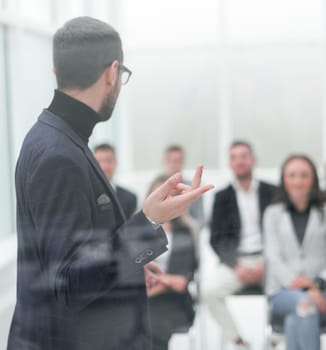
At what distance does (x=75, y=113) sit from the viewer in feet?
Result: 2.60

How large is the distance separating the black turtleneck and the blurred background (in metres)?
0.02

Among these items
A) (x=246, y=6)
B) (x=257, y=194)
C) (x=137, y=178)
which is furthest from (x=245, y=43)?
(x=137, y=178)

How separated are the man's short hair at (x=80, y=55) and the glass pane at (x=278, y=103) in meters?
0.53

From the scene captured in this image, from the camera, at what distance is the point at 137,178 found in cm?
100

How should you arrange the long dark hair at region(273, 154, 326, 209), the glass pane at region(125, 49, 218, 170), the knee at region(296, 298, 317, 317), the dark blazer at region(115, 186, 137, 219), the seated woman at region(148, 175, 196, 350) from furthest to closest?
the knee at region(296, 298, 317, 317) < the long dark hair at region(273, 154, 326, 209) < the glass pane at region(125, 49, 218, 170) < the seated woman at region(148, 175, 196, 350) < the dark blazer at region(115, 186, 137, 219)

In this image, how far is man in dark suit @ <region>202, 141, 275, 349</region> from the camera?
1118 mm

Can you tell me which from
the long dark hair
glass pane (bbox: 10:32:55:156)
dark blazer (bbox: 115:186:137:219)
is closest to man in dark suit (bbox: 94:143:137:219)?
dark blazer (bbox: 115:186:137:219)

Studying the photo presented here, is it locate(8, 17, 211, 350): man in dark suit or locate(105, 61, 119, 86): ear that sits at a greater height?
locate(105, 61, 119, 86): ear

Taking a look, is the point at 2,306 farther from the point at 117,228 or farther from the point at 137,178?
the point at 137,178

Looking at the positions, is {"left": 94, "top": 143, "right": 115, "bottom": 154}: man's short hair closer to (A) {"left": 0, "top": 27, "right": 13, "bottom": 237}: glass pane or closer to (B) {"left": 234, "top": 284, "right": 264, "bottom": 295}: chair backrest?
(A) {"left": 0, "top": 27, "right": 13, "bottom": 237}: glass pane

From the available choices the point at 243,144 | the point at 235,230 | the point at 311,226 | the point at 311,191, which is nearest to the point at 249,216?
the point at 235,230

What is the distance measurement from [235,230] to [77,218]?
1.54 feet

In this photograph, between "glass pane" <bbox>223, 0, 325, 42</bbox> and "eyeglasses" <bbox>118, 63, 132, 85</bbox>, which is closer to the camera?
"eyeglasses" <bbox>118, 63, 132, 85</bbox>

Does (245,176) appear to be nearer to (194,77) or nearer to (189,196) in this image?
(194,77)
